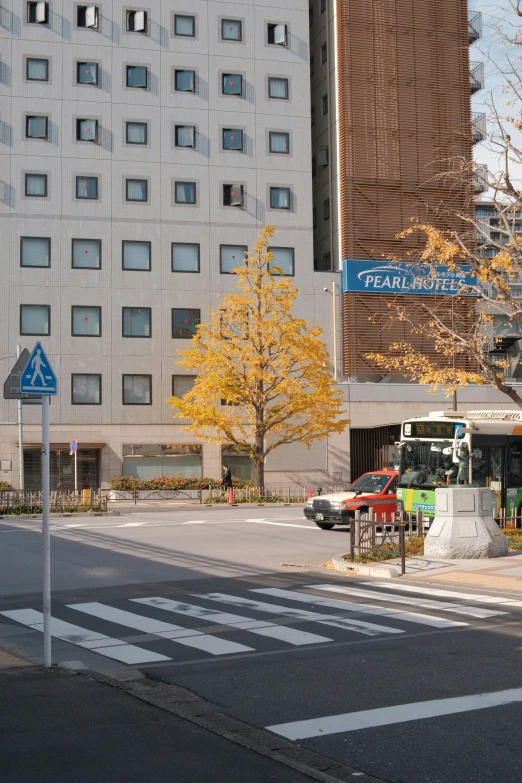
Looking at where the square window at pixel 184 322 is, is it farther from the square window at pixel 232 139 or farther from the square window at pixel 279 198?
the square window at pixel 232 139

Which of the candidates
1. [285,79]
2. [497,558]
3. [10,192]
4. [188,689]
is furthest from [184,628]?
[285,79]

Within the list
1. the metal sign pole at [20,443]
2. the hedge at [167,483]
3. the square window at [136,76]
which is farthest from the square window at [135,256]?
the hedge at [167,483]

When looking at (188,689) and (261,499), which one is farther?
(261,499)

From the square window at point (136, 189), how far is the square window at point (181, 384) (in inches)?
378

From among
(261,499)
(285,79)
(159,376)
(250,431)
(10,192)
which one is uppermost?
(285,79)

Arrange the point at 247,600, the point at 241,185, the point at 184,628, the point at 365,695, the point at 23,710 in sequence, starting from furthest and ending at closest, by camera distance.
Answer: the point at 241,185 < the point at 247,600 < the point at 184,628 < the point at 365,695 < the point at 23,710

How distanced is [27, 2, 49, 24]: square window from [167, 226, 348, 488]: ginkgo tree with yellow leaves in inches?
657

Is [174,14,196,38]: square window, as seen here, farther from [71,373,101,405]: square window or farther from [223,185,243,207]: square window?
Result: [71,373,101,405]: square window

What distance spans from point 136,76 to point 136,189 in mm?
6170

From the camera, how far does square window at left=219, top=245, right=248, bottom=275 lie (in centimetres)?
4884

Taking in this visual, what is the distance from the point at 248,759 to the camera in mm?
6051

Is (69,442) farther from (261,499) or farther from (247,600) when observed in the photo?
(247,600)

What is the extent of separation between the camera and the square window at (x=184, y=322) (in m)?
47.8

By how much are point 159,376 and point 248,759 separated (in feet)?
137
